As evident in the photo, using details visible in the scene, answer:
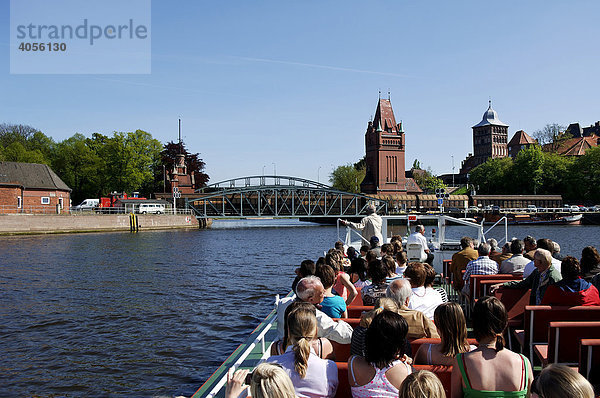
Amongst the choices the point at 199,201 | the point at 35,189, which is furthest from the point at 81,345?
the point at 199,201

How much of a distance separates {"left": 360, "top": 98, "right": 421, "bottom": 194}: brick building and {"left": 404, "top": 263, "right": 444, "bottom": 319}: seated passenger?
319 feet

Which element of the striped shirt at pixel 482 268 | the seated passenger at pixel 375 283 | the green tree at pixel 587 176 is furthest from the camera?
the green tree at pixel 587 176

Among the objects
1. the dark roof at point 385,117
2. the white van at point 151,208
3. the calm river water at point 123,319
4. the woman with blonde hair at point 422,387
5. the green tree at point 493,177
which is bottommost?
the calm river water at point 123,319

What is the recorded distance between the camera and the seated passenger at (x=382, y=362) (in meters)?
3.66

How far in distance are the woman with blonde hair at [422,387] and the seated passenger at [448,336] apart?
1276 mm

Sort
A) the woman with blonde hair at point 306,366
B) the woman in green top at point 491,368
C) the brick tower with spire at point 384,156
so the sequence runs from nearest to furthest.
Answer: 1. the woman in green top at point 491,368
2. the woman with blonde hair at point 306,366
3. the brick tower with spire at point 384,156

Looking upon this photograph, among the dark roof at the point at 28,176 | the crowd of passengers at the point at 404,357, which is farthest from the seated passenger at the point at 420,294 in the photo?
the dark roof at the point at 28,176

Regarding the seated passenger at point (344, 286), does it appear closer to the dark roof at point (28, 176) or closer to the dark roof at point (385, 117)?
the dark roof at point (28, 176)

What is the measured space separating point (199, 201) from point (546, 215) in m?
52.8

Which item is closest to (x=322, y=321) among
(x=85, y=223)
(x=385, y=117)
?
(x=85, y=223)

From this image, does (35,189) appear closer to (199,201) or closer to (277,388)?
(199,201)

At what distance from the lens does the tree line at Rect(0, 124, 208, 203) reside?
75.5 metres

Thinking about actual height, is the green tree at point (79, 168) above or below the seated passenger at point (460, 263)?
above

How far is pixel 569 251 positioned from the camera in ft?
120
